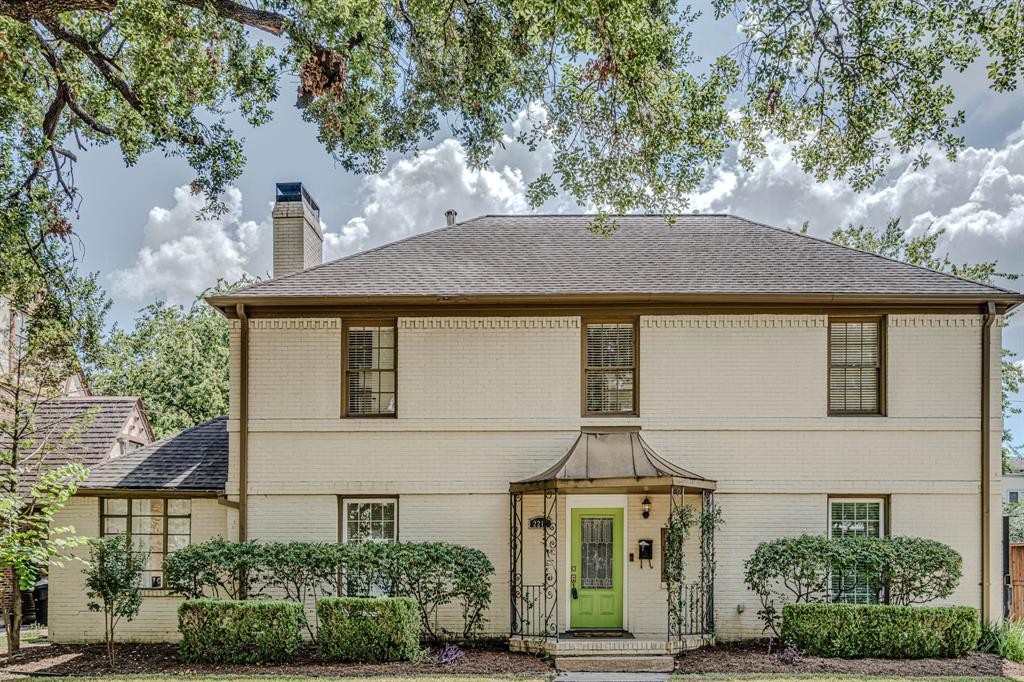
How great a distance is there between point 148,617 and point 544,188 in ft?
31.4

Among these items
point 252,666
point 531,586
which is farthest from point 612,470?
point 252,666

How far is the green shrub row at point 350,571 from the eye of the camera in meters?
13.0

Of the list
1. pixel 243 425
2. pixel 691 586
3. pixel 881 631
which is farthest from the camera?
pixel 243 425

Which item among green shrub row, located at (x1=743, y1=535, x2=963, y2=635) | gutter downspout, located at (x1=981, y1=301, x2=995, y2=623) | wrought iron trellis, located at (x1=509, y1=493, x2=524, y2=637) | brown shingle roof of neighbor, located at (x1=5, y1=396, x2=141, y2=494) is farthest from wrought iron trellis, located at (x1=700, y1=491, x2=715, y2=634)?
brown shingle roof of neighbor, located at (x1=5, y1=396, x2=141, y2=494)

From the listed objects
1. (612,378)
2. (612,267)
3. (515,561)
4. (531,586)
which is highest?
(612,267)

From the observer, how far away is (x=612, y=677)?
11656 mm

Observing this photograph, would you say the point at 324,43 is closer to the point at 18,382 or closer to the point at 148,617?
the point at 18,382

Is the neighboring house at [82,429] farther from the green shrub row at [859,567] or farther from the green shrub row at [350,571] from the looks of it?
the green shrub row at [859,567]

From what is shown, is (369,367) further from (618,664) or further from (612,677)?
(612,677)

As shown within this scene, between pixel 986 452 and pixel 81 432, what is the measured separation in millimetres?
16062

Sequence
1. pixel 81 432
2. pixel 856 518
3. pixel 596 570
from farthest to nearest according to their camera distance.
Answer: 1. pixel 81 432
2. pixel 856 518
3. pixel 596 570

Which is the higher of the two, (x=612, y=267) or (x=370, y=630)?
(x=612, y=267)

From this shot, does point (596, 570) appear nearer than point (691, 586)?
No

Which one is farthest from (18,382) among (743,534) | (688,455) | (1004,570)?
(1004,570)
